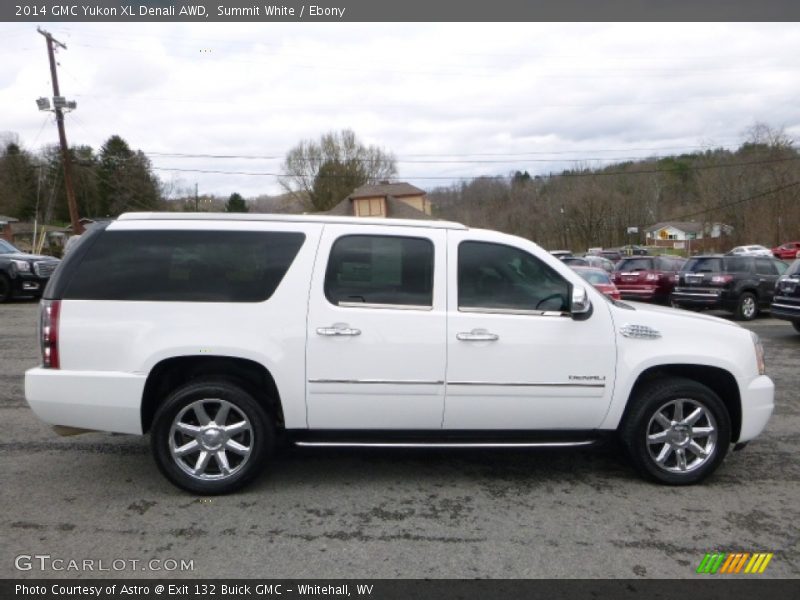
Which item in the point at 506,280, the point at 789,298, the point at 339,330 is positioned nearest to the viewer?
the point at 339,330

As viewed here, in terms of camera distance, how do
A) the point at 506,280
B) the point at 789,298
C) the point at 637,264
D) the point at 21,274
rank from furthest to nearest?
the point at 637,264
the point at 21,274
the point at 789,298
the point at 506,280

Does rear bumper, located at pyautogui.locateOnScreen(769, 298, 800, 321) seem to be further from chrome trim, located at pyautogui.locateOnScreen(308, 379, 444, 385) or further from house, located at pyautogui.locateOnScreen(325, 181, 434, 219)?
house, located at pyautogui.locateOnScreen(325, 181, 434, 219)

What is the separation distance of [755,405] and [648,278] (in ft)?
46.2

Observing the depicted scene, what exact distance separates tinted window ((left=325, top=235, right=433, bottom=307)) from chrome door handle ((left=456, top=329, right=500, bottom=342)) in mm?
311

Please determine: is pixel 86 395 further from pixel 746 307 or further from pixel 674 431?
pixel 746 307

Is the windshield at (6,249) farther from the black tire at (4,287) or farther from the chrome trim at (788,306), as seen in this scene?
the chrome trim at (788,306)

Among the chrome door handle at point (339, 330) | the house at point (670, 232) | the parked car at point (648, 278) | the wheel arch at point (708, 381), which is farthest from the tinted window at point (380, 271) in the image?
the house at point (670, 232)

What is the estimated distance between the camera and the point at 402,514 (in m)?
3.74

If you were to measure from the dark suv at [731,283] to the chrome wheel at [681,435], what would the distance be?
11.4 m

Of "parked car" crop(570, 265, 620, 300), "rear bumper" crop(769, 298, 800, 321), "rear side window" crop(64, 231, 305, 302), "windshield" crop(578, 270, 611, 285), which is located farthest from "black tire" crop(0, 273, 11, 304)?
"rear bumper" crop(769, 298, 800, 321)

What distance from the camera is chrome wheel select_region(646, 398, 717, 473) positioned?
4.14 meters

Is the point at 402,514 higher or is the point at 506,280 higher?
the point at 506,280

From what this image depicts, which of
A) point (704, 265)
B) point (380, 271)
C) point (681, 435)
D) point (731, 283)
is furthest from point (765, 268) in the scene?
point (380, 271)

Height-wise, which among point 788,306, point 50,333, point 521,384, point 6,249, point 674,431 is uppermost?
point 6,249
